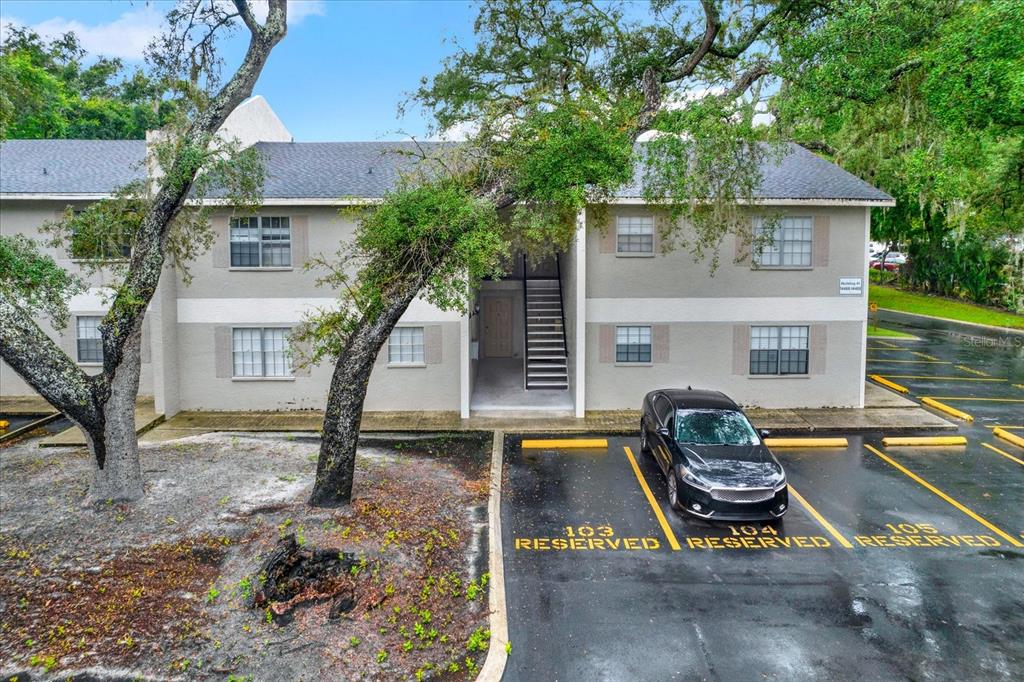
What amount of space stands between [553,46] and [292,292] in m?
9.21

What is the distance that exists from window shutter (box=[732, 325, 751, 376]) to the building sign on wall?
2733mm

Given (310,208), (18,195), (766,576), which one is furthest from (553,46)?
(18,195)

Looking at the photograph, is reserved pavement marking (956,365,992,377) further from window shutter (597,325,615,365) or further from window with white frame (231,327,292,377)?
window with white frame (231,327,292,377)

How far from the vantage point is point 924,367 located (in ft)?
79.8

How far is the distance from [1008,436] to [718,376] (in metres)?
6.64

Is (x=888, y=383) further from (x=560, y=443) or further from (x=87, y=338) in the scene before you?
(x=87, y=338)

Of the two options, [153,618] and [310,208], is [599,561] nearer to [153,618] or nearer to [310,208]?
[153,618]

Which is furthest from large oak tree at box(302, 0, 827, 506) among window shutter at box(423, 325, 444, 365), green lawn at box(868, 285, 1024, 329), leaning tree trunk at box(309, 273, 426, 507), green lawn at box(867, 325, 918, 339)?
green lawn at box(868, 285, 1024, 329)

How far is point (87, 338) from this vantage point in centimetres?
1927

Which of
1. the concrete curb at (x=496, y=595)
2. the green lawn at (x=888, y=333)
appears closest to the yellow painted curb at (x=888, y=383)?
the green lawn at (x=888, y=333)

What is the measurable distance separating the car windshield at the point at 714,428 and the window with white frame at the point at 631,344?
5.77 metres

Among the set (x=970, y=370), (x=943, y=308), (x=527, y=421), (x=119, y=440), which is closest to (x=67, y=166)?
(x=119, y=440)

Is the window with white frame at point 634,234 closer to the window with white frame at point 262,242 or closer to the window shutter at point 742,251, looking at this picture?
the window shutter at point 742,251

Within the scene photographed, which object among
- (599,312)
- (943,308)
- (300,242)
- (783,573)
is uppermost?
(300,242)
